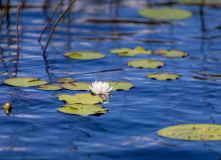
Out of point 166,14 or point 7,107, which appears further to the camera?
point 166,14

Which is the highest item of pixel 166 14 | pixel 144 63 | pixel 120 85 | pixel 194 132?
pixel 166 14

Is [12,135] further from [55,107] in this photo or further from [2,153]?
[55,107]

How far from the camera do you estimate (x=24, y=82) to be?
422 centimetres

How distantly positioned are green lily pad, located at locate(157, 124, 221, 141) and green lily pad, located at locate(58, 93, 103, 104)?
95 cm

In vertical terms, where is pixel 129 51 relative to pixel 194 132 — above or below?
above

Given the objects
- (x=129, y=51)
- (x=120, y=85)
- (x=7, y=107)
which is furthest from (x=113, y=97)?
(x=129, y=51)

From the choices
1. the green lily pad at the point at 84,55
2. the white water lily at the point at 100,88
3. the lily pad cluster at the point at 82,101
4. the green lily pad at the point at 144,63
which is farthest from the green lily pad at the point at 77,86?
the green lily pad at the point at 84,55

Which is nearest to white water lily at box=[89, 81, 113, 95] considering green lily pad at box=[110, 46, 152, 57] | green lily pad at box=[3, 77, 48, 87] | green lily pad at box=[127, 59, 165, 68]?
green lily pad at box=[3, 77, 48, 87]

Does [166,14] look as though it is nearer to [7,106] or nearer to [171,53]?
[171,53]

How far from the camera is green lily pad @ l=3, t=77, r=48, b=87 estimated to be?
417 cm

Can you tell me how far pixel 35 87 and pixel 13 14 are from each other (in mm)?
5528

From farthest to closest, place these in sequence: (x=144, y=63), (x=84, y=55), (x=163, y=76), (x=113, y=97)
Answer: (x=84, y=55), (x=144, y=63), (x=163, y=76), (x=113, y=97)

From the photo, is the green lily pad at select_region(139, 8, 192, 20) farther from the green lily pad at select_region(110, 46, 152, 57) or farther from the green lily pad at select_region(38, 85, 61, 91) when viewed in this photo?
the green lily pad at select_region(38, 85, 61, 91)

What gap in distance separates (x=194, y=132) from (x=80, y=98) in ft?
4.36
